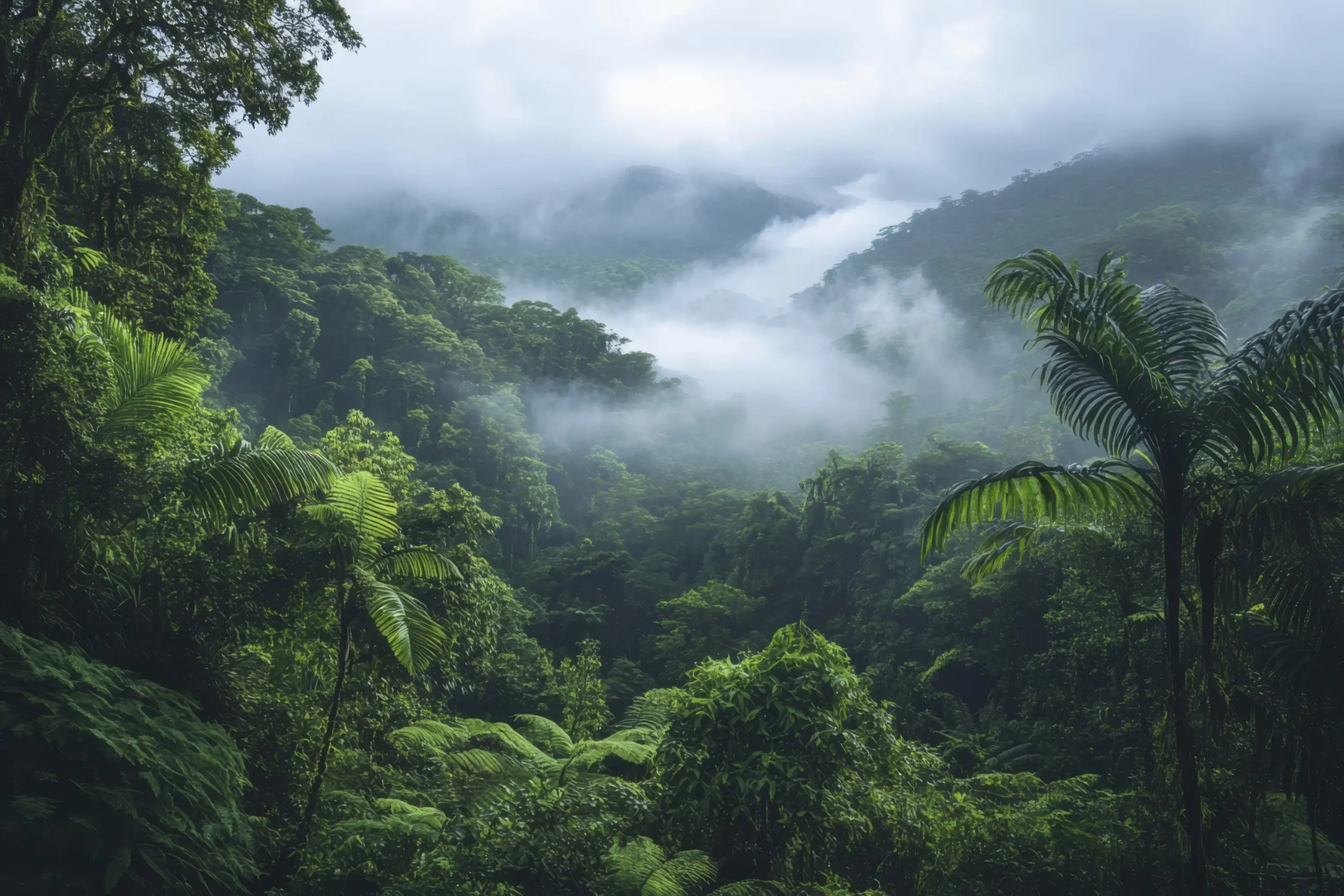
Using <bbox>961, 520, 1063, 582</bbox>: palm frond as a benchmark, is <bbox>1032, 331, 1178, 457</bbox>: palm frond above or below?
above

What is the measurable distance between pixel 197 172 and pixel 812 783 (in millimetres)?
8499

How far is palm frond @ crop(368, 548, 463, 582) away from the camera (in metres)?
7.76

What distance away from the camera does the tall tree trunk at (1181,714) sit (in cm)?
466

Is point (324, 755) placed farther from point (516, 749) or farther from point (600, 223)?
point (600, 223)

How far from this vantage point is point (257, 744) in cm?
722

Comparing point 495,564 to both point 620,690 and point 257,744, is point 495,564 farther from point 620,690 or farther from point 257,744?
point 257,744

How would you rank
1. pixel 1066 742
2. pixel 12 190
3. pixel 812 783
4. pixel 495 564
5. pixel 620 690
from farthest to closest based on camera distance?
pixel 495 564 < pixel 620 690 < pixel 1066 742 < pixel 812 783 < pixel 12 190

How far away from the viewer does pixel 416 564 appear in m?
7.84

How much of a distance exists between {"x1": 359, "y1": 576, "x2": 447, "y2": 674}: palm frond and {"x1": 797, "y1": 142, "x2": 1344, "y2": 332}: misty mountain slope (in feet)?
126

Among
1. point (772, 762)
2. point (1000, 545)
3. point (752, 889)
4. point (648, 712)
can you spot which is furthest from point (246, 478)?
point (648, 712)

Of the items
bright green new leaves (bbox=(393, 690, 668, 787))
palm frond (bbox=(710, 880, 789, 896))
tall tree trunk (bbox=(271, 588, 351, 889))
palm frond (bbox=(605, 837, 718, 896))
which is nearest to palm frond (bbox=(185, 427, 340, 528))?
tall tree trunk (bbox=(271, 588, 351, 889))

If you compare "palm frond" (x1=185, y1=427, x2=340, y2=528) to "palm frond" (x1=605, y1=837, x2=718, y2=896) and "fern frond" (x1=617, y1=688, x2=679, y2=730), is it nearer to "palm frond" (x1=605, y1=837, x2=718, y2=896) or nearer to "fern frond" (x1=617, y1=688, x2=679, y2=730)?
"palm frond" (x1=605, y1=837, x2=718, y2=896)

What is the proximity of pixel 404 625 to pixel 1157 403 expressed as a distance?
18.7 feet

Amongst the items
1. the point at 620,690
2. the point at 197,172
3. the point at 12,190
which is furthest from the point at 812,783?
the point at 620,690
